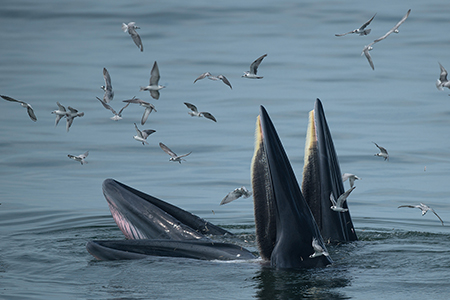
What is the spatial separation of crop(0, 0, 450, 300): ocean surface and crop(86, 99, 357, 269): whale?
0.57 ft

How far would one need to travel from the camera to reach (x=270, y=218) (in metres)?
7.48

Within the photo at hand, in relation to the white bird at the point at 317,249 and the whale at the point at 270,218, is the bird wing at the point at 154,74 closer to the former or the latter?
the whale at the point at 270,218

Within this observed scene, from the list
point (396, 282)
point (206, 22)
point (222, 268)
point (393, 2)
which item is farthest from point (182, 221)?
point (393, 2)

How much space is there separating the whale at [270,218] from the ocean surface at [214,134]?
0.57 ft

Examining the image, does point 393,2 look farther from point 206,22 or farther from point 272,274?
point 272,274

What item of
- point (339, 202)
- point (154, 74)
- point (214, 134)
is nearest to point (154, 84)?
point (154, 74)

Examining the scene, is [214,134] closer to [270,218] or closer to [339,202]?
[339,202]

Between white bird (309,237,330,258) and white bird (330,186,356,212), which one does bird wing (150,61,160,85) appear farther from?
white bird (309,237,330,258)

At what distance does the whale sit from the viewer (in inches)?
287

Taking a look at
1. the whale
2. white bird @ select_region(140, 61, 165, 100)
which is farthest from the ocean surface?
white bird @ select_region(140, 61, 165, 100)

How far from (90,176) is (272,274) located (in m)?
8.07

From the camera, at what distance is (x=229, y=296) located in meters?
7.15

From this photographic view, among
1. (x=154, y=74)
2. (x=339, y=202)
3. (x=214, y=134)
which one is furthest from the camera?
(x=214, y=134)

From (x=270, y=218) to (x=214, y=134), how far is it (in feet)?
35.6
